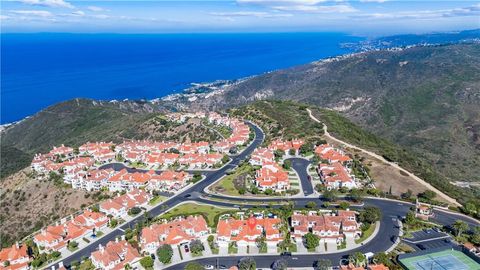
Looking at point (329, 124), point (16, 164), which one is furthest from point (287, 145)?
point (16, 164)

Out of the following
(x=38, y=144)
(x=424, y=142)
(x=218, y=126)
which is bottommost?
(x=38, y=144)

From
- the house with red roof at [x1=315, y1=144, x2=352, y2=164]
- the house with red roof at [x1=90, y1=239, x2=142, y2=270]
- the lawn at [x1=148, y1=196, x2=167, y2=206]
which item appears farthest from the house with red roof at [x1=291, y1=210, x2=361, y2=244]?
the house with red roof at [x1=315, y1=144, x2=352, y2=164]

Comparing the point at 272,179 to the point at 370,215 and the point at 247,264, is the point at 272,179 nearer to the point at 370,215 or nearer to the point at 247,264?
the point at 370,215

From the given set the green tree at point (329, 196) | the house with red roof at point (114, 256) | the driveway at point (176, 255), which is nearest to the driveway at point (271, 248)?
the driveway at point (176, 255)

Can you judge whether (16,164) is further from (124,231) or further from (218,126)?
(124,231)

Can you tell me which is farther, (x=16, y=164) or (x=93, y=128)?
(x=93, y=128)

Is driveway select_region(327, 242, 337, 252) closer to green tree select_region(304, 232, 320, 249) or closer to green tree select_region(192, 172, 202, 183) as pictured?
green tree select_region(304, 232, 320, 249)
